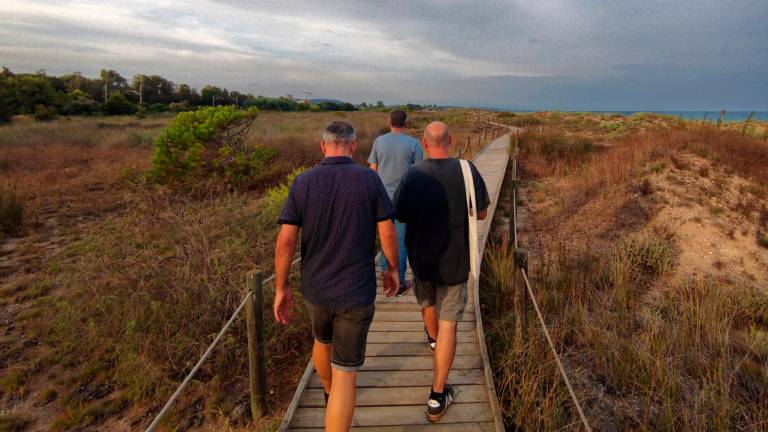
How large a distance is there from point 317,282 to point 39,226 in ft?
33.0

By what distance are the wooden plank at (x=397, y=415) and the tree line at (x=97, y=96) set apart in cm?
1141

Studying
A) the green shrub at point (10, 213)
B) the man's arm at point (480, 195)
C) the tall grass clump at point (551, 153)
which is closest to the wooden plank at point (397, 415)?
the man's arm at point (480, 195)

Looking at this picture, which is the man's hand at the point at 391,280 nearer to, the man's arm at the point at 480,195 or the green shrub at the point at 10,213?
the man's arm at the point at 480,195

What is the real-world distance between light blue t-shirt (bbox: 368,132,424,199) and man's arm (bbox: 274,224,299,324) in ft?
6.40

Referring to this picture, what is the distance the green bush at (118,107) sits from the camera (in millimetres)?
41594

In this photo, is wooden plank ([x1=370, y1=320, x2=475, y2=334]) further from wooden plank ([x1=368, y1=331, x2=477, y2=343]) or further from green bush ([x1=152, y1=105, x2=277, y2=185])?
green bush ([x1=152, y1=105, x2=277, y2=185])

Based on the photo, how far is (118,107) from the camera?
42.8 meters

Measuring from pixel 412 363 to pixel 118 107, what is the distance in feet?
162

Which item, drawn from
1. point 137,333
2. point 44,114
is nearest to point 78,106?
point 44,114

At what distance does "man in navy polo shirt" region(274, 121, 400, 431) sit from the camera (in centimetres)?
218

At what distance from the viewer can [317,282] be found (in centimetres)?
227

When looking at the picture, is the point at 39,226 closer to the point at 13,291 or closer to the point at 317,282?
the point at 13,291

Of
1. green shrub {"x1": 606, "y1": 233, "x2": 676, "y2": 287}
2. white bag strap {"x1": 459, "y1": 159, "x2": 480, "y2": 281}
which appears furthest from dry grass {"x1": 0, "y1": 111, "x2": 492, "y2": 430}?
green shrub {"x1": 606, "y1": 233, "x2": 676, "y2": 287}

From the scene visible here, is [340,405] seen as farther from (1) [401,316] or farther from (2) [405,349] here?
(1) [401,316]
